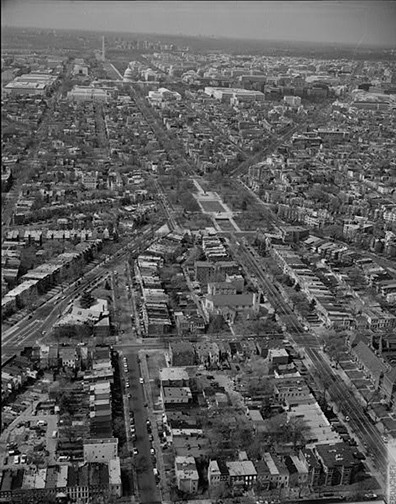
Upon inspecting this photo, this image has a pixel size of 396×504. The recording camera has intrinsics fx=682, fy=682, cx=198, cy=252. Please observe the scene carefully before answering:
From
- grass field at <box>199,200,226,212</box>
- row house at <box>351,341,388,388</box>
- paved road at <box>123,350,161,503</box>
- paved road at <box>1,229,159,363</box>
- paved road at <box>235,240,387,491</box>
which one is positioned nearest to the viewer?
paved road at <box>123,350,161,503</box>

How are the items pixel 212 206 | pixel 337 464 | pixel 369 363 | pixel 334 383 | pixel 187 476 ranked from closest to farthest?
1. pixel 187 476
2. pixel 337 464
3. pixel 334 383
4. pixel 369 363
5. pixel 212 206

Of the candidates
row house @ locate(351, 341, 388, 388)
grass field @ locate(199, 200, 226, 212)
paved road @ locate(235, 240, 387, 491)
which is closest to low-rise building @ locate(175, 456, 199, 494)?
paved road @ locate(235, 240, 387, 491)

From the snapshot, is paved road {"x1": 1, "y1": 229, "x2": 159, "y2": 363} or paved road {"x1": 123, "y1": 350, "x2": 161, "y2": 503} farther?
paved road {"x1": 1, "y1": 229, "x2": 159, "y2": 363}

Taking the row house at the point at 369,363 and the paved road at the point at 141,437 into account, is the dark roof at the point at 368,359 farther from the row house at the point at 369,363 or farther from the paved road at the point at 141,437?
the paved road at the point at 141,437

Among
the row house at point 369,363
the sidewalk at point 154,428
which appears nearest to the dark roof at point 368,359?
the row house at point 369,363

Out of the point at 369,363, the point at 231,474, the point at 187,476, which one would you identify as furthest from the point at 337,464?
the point at 369,363

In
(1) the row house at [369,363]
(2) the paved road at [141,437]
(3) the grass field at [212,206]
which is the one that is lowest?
(2) the paved road at [141,437]

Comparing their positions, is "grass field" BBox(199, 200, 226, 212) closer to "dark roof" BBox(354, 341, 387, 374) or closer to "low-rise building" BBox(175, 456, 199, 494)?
"dark roof" BBox(354, 341, 387, 374)

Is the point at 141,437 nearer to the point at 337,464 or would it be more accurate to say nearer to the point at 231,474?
the point at 231,474

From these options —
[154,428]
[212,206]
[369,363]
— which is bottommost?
[154,428]

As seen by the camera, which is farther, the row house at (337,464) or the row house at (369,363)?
the row house at (369,363)
